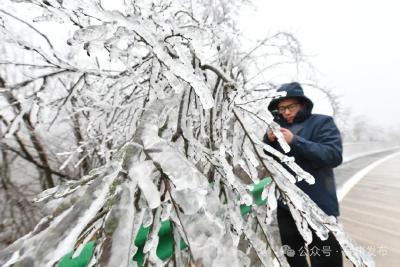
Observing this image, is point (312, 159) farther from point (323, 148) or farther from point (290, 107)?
point (290, 107)

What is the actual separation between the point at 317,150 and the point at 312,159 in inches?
3.2

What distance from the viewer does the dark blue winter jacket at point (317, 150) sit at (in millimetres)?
2264

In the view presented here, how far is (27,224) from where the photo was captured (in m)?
5.44

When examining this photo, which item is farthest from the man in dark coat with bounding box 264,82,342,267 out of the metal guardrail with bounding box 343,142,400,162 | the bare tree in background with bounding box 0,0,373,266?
the metal guardrail with bounding box 343,142,400,162

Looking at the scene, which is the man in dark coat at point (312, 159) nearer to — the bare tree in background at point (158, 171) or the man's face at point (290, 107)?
the man's face at point (290, 107)

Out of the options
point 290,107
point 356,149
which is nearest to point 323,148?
point 290,107

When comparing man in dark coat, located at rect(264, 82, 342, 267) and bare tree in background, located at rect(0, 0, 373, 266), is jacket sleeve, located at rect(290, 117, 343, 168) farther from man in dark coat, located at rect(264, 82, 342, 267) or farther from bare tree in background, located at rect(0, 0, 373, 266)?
bare tree in background, located at rect(0, 0, 373, 266)

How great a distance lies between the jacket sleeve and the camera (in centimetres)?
225

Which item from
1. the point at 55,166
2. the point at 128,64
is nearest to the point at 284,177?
the point at 128,64

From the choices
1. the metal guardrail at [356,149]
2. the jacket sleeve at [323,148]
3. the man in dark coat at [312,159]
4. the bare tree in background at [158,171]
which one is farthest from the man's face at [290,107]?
the metal guardrail at [356,149]

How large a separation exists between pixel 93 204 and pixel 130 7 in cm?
104

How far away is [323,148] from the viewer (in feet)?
7.48

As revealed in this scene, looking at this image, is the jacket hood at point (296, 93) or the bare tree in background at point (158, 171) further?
the jacket hood at point (296, 93)

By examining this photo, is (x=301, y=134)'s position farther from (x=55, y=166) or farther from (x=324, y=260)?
(x=55, y=166)
